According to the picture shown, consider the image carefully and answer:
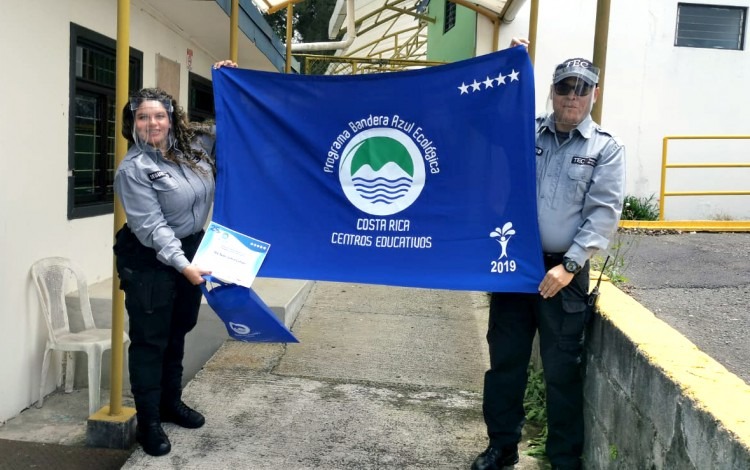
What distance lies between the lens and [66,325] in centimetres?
475

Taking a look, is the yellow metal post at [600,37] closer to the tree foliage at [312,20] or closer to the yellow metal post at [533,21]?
the yellow metal post at [533,21]

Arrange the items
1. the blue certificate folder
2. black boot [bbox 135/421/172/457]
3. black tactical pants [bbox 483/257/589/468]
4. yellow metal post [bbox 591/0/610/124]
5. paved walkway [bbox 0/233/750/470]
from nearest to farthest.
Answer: black tactical pants [bbox 483/257/589/468]
the blue certificate folder
black boot [bbox 135/421/172/457]
paved walkway [bbox 0/233/750/470]
yellow metal post [bbox 591/0/610/124]

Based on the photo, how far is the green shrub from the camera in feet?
31.2

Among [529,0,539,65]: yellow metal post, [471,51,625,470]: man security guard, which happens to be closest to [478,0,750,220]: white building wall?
[529,0,539,65]: yellow metal post

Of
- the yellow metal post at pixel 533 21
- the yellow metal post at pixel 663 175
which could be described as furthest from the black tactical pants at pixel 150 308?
the yellow metal post at pixel 663 175

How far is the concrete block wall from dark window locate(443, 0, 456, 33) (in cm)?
952

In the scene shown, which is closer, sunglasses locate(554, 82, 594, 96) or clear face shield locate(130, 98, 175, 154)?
sunglasses locate(554, 82, 594, 96)

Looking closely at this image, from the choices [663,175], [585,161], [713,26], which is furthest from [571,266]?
[713,26]

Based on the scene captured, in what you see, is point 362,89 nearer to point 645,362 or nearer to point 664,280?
point 645,362

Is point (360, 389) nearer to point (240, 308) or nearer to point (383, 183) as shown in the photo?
point (240, 308)

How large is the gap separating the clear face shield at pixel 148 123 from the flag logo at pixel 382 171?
918mm

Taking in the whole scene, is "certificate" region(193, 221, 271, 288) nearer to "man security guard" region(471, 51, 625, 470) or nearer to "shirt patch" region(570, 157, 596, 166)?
"man security guard" region(471, 51, 625, 470)

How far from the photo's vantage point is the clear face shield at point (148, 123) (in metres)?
3.11

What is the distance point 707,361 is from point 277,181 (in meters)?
2.14
